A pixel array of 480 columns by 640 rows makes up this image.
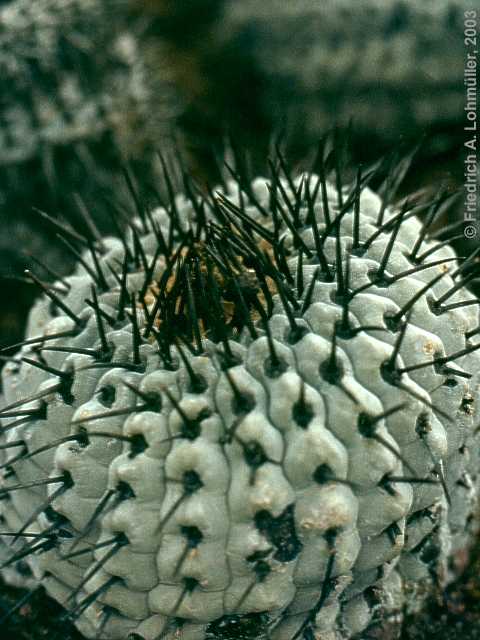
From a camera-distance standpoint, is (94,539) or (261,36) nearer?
(94,539)

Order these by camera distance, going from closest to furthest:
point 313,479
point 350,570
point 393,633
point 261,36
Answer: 1. point 313,479
2. point 350,570
3. point 393,633
4. point 261,36

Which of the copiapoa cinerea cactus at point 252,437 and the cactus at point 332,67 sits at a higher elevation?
the cactus at point 332,67

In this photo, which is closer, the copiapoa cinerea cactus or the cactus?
the copiapoa cinerea cactus

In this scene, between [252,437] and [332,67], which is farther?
[332,67]

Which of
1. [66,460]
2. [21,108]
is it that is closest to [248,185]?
[66,460]

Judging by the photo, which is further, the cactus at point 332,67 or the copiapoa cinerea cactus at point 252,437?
the cactus at point 332,67

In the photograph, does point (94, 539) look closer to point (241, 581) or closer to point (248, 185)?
point (241, 581)

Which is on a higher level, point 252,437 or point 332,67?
point 332,67

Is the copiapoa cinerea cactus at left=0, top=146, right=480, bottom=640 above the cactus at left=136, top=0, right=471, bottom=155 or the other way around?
the other way around
